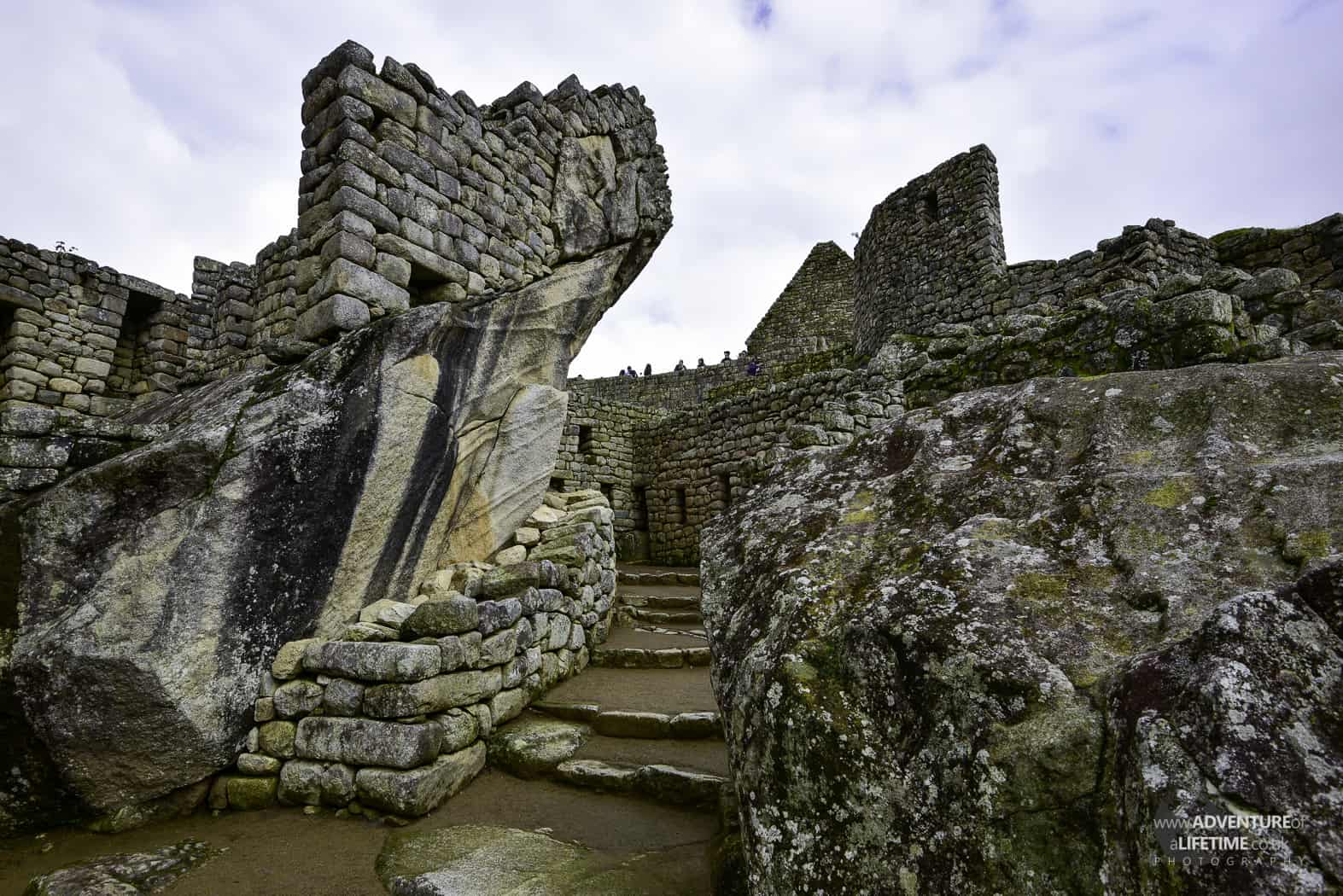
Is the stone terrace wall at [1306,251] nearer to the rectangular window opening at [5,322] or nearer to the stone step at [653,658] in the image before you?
the stone step at [653,658]

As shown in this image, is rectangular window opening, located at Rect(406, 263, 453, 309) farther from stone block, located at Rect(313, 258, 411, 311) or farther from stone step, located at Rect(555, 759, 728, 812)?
stone step, located at Rect(555, 759, 728, 812)

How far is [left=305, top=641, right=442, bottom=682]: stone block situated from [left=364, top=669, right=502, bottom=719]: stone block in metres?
0.06

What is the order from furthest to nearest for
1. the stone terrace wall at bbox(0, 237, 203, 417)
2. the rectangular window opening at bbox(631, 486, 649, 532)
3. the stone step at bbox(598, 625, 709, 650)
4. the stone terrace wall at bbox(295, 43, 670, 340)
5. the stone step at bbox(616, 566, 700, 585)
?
1. the rectangular window opening at bbox(631, 486, 649, 532)
2. the stone step at bbox(616, 566, 700, 585)
3. the stone terrace wall at bbox(0, 237, 203, 417)
4. the stone step at bbox(598, 625, 709, 650)
5. the stone terrace wall at bbox(295, 43, 670, 340)

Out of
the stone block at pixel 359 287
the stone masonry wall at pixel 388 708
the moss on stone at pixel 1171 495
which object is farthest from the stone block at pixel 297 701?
the moss on stone at pixel 1171 495

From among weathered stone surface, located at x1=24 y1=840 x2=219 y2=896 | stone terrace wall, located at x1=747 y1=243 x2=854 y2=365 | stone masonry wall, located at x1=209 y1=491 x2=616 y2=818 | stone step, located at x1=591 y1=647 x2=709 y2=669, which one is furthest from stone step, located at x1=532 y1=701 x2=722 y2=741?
stone terrace wall, located at x1=747 y1=243 x2=854 y2=365

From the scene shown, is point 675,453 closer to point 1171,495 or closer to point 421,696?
point 421,696

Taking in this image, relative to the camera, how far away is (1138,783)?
1321 mm

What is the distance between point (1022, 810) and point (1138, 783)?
27 cm

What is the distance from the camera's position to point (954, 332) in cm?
519

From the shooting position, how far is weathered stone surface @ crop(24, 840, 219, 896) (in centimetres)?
329

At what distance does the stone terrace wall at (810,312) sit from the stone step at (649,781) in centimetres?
1984

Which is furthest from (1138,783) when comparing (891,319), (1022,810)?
(891,319)

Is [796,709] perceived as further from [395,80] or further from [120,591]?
[395,80]

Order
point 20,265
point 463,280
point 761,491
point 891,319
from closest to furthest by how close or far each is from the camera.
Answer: point 761,491, point 463,280, point 20,265, point 891,319
